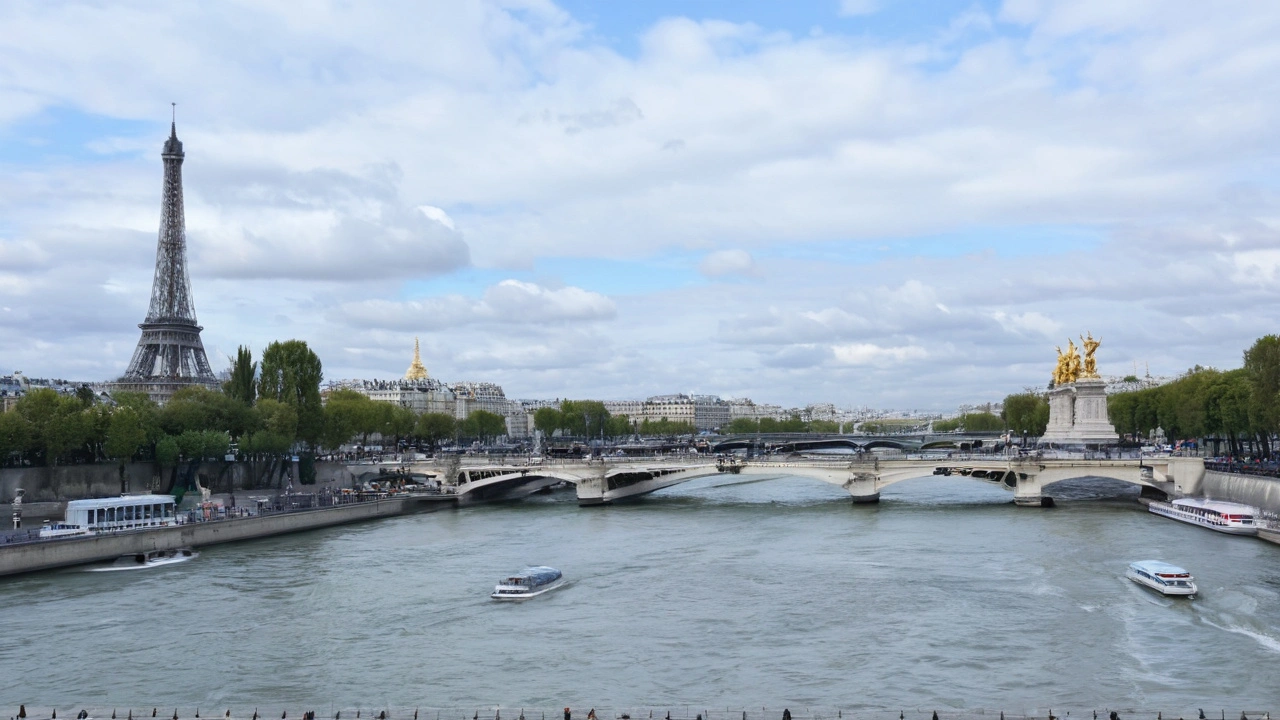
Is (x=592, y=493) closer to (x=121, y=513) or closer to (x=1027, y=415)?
(x=121, y=513)

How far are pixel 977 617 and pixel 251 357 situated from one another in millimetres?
61665

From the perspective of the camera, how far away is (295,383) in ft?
248

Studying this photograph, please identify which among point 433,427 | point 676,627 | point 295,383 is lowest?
point 676,627

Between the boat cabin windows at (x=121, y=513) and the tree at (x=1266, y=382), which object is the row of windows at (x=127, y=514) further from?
the tree at (x=1266, y=382)

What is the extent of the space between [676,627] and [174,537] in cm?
2487

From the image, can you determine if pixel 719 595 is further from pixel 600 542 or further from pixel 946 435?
pixel 946 435

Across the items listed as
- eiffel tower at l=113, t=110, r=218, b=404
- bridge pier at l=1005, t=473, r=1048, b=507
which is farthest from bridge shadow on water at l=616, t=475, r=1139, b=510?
eiffel tower at l=113, t=110, r=218, b=404

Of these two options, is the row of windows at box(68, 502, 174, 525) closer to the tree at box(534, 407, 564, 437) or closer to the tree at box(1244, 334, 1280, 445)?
the tree at box(1244, 334, 1280, 445)

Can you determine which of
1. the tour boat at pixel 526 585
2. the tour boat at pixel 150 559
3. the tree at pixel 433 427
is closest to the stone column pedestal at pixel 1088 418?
the tour boat at pixel 526 585

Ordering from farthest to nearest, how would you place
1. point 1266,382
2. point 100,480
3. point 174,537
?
1. point 100,480
2. point 1266,382
3. point 174,537

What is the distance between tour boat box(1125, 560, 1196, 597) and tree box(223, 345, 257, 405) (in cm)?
6159

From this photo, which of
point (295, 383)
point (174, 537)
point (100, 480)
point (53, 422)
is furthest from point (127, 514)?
point (295, 383)

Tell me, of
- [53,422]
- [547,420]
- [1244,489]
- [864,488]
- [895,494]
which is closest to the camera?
[1244,489]

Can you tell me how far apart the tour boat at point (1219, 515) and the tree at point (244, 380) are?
195 ft
